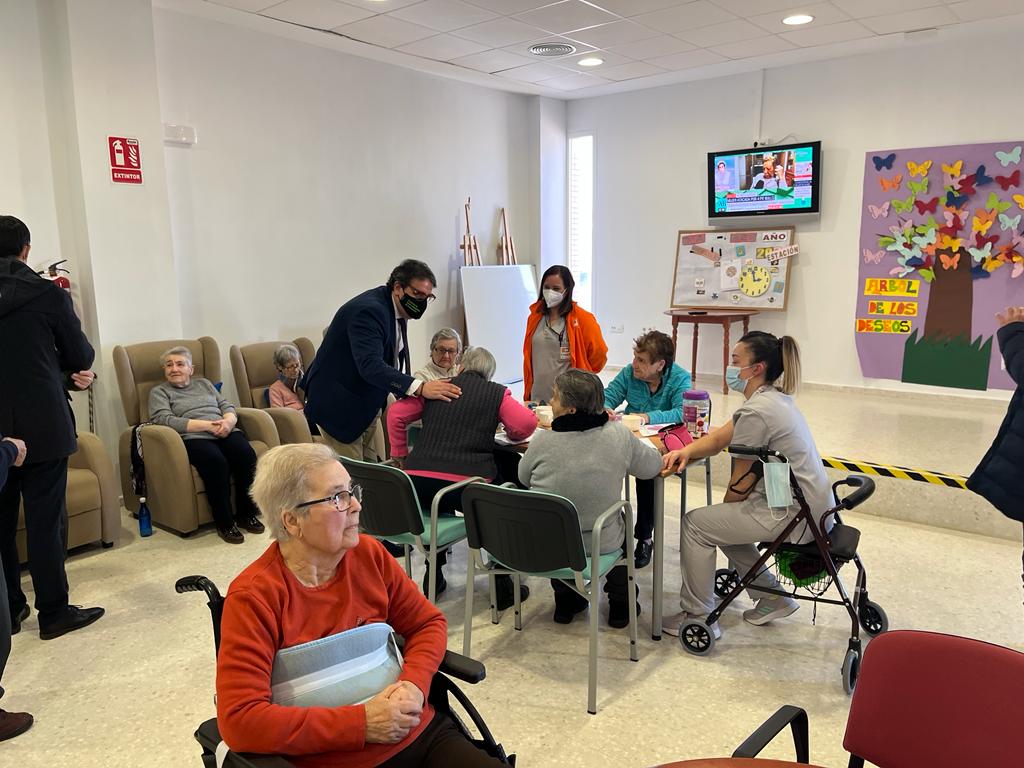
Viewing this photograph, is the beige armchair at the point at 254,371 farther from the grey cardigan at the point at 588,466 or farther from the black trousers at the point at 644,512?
the grey cardigan at the point at 588,466

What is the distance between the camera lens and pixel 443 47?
5645mm

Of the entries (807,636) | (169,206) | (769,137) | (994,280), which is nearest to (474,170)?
(769,137)

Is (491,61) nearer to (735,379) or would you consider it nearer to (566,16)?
(566,16)

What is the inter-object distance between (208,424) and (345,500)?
277 cm

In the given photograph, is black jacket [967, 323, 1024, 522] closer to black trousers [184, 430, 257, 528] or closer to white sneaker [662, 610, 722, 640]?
white sneaker [662, 610, 722, 640]

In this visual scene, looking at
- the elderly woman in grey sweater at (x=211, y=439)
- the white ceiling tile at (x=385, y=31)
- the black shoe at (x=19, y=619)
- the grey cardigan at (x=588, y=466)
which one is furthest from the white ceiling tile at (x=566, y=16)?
the black shoe at (x=19, y=619)

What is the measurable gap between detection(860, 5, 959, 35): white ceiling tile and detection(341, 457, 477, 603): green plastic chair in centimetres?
442

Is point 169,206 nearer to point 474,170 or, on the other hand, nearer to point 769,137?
point 474,170

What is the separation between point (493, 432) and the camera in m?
3.05

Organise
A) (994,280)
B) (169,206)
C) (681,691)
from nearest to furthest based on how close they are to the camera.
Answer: (681,691) < (169,206) < (994,280)

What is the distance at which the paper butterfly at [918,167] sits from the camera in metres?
6.08

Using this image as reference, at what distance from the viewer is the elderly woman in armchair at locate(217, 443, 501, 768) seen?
140cm

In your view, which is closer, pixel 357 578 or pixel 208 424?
pixel 357 578

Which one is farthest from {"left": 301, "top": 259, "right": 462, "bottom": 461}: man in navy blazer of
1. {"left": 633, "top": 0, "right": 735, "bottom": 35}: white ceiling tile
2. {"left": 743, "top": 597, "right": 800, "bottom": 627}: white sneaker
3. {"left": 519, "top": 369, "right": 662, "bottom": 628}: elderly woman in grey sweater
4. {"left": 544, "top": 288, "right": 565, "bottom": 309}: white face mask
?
{"left": 633, "top": 0, "right": 735, "bottom": 35}: white ceiling tile
